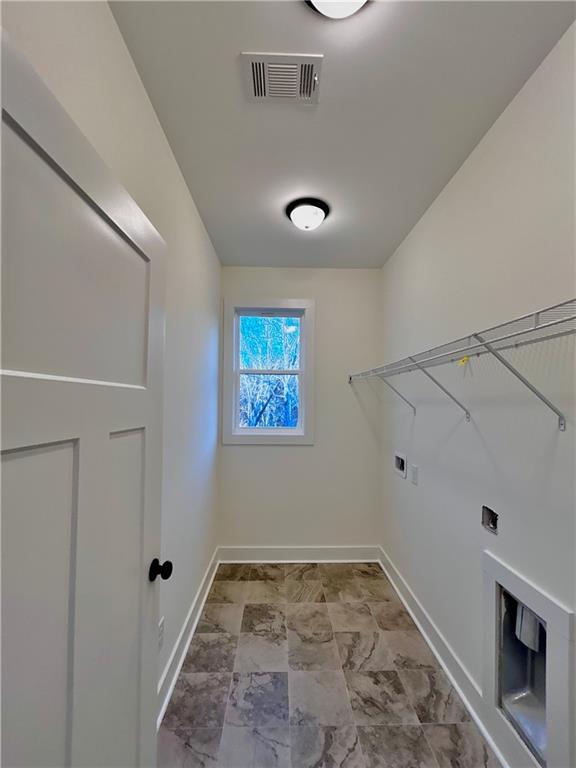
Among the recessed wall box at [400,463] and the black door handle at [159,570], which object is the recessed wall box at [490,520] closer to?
the recessed wall box at [400,463]

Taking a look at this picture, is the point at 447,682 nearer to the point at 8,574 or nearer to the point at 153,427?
the point at 153,427

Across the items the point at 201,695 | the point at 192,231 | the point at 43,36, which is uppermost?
the point at 192,231

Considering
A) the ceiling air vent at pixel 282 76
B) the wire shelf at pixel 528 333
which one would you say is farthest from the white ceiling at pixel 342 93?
the wire shelf at pixel 528 333

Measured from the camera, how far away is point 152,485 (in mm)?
1051

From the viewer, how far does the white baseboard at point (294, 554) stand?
289cm

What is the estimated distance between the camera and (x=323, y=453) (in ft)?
9.78

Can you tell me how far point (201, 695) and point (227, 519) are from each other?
1.39 m

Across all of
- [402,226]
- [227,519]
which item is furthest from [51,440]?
[227,519]

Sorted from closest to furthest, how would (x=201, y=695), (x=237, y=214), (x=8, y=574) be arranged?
(x=8, y=574) < (x=201, y=695) < (x=237, y=214)

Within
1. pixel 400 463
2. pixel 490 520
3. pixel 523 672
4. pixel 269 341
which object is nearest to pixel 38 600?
pixel 490 520

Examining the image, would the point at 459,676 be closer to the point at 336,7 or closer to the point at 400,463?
the point at 400,463

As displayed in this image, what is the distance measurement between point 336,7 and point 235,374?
2.34m

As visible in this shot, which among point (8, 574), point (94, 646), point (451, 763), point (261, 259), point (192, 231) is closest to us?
point (8, 574)

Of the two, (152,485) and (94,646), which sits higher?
(152,485)
